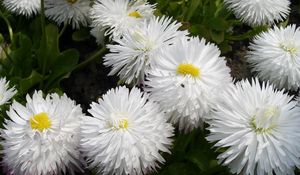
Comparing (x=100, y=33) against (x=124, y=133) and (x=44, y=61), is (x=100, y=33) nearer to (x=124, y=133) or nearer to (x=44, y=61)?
(x=44, y=61)

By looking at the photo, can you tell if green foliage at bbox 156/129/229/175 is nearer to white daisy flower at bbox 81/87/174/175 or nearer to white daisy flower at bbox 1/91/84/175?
white daisy flower at bbox 81/87/174/175

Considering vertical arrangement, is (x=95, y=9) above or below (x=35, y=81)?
above

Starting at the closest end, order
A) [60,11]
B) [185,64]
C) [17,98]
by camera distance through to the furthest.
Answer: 1. [185,64]
2. [17,98]
3. [60,11]

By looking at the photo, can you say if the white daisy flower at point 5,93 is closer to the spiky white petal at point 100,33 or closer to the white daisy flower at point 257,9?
the spiky white petal at point 100,33

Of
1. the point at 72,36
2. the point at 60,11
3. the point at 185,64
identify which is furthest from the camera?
the point at 72,36

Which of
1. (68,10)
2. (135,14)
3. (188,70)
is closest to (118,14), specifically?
(135,14)

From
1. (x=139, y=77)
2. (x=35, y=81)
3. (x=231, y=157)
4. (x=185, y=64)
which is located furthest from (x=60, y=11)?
(x=231, y=157)

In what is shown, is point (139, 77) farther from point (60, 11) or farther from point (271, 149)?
point (60, 11)

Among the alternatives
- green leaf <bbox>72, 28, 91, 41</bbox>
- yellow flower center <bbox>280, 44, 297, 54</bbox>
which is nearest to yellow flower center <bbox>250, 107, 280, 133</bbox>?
yellow flower center <bbox>280, 44, 297, 54</bbox>

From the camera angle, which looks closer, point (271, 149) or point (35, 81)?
point (271, 149)
